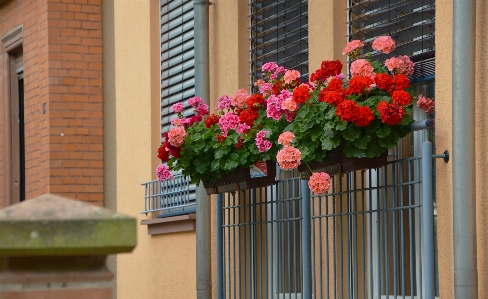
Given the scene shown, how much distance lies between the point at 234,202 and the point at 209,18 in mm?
1844

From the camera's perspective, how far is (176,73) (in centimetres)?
991

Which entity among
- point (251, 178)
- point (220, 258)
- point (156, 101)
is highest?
point (156, 101)

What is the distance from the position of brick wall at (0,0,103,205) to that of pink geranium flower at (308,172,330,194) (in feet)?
18.9

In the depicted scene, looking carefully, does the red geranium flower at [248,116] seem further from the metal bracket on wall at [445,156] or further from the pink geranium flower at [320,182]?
the metal bracket on wall at [445,156]

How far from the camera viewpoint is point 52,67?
11438 millimetres

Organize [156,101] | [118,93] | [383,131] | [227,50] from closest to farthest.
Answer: [383,131], [227,50], [156,101], [118,93]

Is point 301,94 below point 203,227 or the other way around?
the other way around

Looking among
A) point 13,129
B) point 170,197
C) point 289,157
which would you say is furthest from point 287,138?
point 13,129

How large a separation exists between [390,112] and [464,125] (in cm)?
40

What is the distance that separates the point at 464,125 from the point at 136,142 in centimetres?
548

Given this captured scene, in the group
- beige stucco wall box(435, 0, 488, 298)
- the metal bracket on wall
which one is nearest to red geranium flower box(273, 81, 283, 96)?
beige stucco wall box(435, 0, 488, 298)

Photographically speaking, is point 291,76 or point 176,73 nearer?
point 291,76

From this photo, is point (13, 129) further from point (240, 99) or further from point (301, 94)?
point (301, 94)

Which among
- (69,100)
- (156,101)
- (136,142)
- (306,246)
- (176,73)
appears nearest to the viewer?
(306,246)
